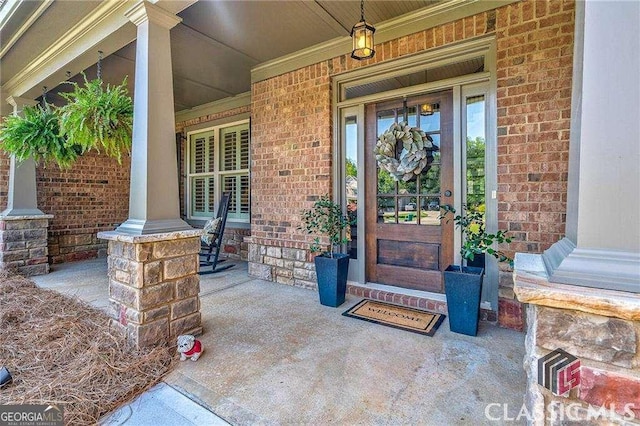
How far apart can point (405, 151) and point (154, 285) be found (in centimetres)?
245

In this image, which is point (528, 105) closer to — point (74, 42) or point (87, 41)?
point (87, 41)

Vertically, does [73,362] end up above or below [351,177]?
below

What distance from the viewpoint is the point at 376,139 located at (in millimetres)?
3244

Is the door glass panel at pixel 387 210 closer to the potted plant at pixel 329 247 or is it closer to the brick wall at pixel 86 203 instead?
the potted plant at pixel 329 247

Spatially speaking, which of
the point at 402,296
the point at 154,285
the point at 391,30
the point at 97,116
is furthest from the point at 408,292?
the point at 97,116

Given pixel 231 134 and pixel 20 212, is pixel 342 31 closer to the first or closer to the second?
pixel 231 134

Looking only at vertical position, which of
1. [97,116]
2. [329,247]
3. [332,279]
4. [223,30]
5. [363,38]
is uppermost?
[223,30]

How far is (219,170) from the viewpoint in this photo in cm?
552

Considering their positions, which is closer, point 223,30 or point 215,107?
point 223,30

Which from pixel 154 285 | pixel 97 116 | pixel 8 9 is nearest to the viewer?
pixel 154 285

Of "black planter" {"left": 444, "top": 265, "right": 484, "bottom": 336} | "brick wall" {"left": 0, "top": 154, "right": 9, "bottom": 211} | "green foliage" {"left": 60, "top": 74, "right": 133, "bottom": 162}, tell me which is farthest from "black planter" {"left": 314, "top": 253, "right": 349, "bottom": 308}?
"brick wall" {"left": 0, "top": 154, "right": 9, "bottom": 211}

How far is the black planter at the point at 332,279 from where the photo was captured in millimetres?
2947

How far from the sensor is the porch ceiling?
271 cm

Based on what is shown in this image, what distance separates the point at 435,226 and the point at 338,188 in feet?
3.69
